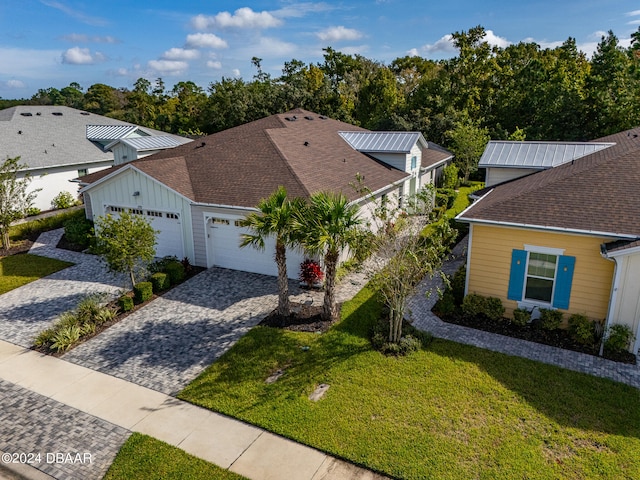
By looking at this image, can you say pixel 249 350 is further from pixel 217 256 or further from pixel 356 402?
pixel 217 256

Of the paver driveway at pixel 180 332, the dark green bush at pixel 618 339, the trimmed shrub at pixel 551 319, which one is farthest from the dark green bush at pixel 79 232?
the dark green bush at pixel 618 339

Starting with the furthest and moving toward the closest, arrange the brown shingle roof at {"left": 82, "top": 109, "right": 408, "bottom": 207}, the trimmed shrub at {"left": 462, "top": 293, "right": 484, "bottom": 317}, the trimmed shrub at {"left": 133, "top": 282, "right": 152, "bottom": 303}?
1. the brown shingle roof at {"left": 82, "top": 109, "right": 408, "bottom": 207}
2. the trimmed shrub at {"left": 133, "top": 282, "right": 152, "bottom": 303}
3. the trimmed shrub at {"left": 462, "top": 293, "right": 484, "bottom": 317}

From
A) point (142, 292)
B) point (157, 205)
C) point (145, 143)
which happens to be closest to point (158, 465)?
point (142, 292)

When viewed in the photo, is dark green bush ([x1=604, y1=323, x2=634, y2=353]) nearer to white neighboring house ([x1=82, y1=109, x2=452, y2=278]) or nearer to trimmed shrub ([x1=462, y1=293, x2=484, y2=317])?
→ trimmed shrub ([x1=462, y1=293, x2=484, y2=317])

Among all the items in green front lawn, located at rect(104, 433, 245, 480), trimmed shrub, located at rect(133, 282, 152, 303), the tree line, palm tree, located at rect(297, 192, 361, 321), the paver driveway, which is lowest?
green front lawn, located at rect(104, 433, 245, 480)

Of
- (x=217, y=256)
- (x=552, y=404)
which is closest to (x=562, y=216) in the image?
(x=552, y=404)

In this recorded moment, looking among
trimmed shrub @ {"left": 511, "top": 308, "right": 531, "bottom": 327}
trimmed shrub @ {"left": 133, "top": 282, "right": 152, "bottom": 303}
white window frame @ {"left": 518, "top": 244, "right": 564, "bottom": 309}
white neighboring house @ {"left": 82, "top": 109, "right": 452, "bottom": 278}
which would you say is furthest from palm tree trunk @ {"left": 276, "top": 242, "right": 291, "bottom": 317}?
white window frame @ {"left": 518, "top": 244, "right": 564, "bottom": 309}
